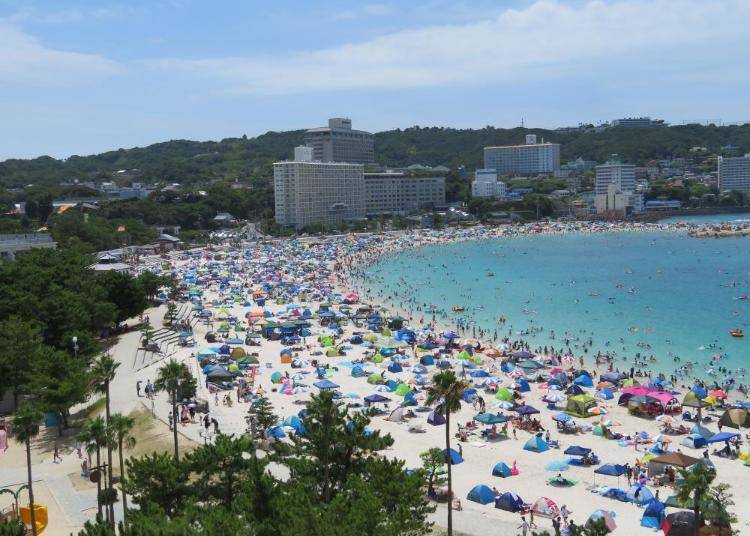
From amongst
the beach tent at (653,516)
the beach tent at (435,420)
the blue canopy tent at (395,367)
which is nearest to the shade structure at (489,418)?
the beach tent at (435,420)

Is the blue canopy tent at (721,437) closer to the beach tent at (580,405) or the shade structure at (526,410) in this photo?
the beach tent at (580,405)

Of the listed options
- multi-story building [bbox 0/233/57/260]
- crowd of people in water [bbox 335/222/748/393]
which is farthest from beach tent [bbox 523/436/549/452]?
multi-story building [bbox 0/233/57/260]

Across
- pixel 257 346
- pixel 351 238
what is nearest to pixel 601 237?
pixel 351 238

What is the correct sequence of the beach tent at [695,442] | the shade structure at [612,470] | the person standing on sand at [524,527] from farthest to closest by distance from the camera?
the beach tent at [695,442], the shade structure at [612,470], the person standing on sand at [524,527]

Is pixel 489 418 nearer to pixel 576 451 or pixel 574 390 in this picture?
pixel 576 451

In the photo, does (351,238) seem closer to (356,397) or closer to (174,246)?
(174,246)

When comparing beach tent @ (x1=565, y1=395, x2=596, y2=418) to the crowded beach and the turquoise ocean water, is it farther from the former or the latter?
the turquoise ocean water

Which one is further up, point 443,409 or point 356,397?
point 443,409
